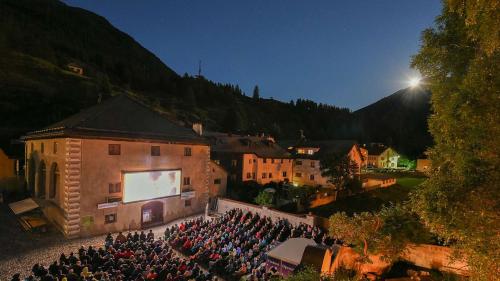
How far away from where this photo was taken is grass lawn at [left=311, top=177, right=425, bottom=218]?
3419 cm

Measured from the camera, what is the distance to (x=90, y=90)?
227ft

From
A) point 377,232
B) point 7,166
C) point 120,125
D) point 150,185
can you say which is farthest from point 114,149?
point 377,232

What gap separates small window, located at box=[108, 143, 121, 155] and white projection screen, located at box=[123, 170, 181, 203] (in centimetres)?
202

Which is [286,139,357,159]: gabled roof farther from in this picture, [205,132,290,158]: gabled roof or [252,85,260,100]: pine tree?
[252,85,260,100]: pine tree

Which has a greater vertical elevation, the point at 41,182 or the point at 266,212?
the point at 41,182

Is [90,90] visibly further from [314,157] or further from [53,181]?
[314,157]

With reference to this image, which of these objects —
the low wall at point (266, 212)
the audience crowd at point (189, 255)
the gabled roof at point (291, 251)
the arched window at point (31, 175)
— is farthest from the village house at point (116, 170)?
the gabled roof at point (291, 251)

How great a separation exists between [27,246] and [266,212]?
1860 cm

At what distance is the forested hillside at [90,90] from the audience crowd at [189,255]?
Answer: 1114 inches

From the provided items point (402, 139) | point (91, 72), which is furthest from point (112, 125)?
point (402, 139)

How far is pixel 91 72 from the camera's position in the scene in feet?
296

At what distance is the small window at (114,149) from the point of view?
23281 millimetres

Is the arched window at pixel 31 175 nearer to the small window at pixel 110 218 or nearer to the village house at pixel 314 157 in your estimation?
the small window at pixel 110 218

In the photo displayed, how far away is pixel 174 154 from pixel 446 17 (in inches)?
956
